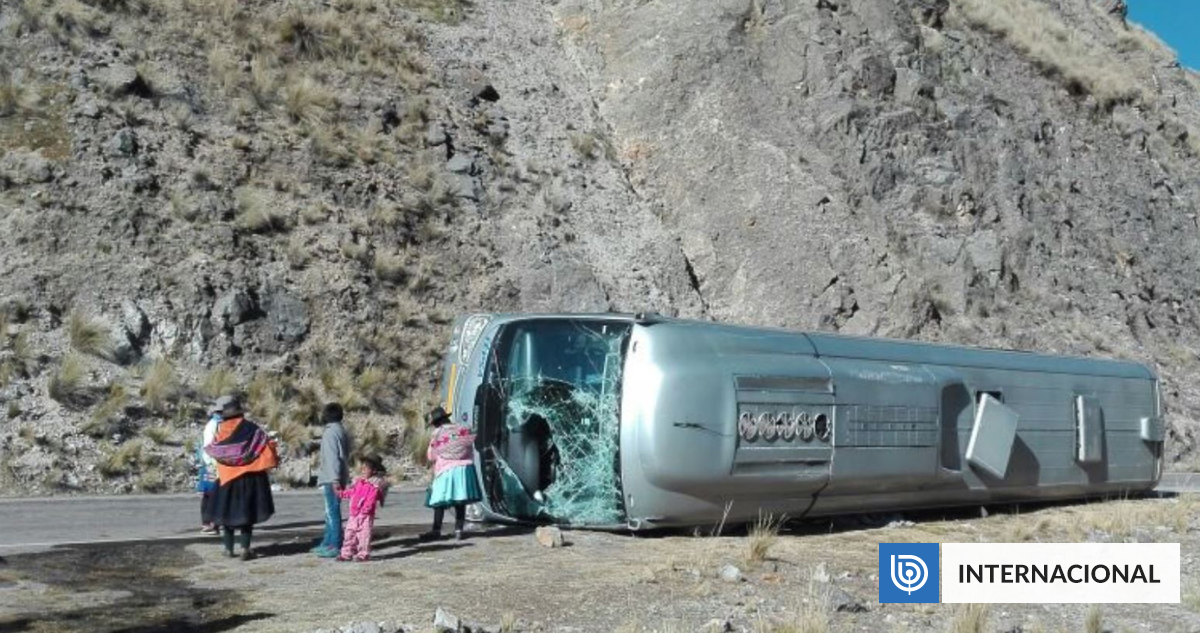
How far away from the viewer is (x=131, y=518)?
617 inches

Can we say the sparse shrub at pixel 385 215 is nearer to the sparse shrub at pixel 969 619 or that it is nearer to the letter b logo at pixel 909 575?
the letter b logo at pixel 909 575

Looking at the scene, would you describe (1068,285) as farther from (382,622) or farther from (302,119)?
(382,622)

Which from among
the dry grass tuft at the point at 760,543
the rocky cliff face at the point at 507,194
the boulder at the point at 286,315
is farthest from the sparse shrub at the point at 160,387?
the dry grass tuft at the point at 760,543

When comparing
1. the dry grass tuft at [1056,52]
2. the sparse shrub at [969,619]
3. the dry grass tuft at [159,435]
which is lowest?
the sparse shrub at [969,619]

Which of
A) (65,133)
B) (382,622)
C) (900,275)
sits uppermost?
(65,133)

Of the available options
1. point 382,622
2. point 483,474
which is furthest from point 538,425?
point 382,622

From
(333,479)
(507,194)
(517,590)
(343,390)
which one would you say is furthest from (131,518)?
(507,194)

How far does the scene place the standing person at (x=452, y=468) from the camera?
43.7 feet

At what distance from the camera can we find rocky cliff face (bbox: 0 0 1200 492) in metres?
21.0

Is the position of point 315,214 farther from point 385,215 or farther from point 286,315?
point 286,315

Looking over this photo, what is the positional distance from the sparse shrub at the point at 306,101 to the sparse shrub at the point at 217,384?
7417 millimetres

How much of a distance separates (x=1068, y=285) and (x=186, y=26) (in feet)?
69.9

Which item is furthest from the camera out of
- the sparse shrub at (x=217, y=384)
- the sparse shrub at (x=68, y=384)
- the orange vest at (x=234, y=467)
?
the sparse shrub at (x=217, y=384)

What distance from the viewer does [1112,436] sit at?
19.1 meters
